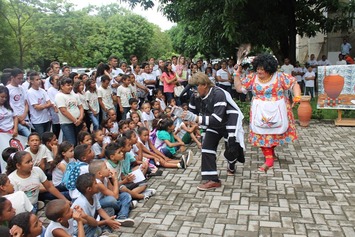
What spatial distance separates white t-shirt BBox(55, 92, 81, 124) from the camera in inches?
230

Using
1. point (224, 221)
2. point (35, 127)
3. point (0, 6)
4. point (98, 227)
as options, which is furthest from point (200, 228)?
point (0, 6)

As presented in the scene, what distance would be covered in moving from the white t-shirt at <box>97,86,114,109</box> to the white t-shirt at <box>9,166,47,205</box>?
3077 mm

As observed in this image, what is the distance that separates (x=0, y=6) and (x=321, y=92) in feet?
57.2

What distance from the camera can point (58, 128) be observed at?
21.7ft

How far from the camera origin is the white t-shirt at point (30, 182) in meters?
4.02

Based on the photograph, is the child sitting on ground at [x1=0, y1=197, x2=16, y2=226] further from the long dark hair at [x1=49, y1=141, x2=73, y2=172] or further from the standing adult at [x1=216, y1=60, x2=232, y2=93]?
the standing adult at [x1=216, y1=60, x2=232, y2=93]

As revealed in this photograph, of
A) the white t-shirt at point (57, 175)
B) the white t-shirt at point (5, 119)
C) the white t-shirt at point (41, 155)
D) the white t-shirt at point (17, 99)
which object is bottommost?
the white t-shirt at point (57, 175)

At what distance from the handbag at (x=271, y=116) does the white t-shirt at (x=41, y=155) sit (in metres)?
3.07

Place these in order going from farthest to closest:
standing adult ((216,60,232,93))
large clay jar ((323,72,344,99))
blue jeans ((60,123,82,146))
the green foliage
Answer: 1. the green foliage
2. standing adult ((216,60,232,93))
3. large clay jar ((323,72,344,99))
4. blue jeans ((60,123,82,146))

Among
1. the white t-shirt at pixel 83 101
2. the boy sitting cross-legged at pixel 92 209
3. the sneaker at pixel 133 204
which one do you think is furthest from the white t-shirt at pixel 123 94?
the boy sitting cross-legged at pixel 92 209

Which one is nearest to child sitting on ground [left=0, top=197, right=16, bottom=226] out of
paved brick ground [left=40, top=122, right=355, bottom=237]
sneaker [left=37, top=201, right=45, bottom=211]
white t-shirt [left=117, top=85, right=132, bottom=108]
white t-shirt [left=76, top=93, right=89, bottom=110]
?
paved brick ground [left=40, top=122, right=355, bottom=237]

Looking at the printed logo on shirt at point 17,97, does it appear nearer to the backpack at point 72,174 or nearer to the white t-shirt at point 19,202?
the backpack at point 72,174

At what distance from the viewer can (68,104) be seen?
19.5ft

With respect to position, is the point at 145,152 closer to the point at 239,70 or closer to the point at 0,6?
the point at 239,70
